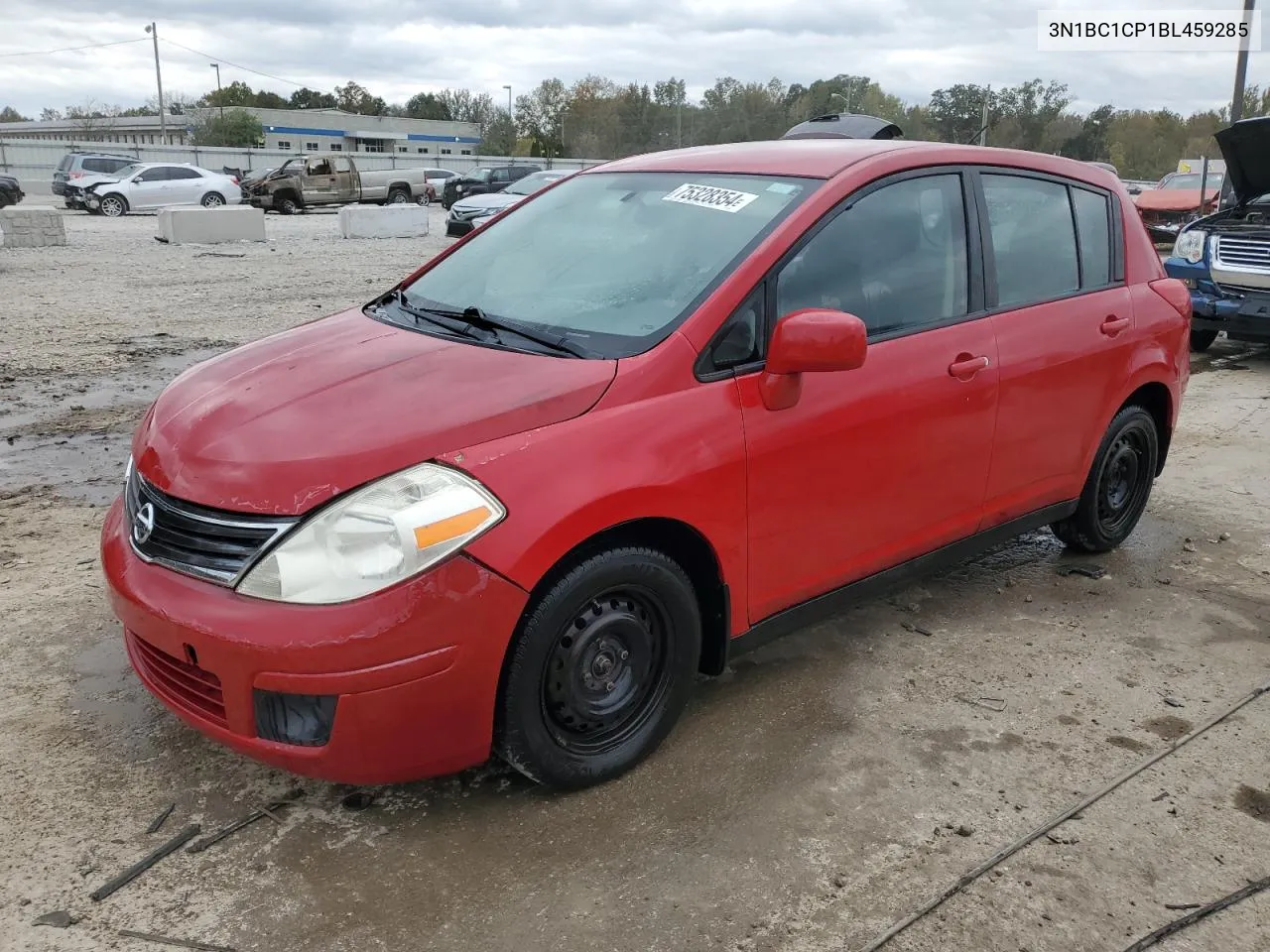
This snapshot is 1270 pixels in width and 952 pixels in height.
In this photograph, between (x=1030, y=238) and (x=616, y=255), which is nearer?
(x=616, y=255)

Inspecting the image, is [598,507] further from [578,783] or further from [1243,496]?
[1243,496]

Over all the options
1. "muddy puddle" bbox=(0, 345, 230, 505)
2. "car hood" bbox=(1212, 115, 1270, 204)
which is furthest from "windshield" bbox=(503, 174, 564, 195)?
"car hood" bbox=(1212, 115, 1270, 204)

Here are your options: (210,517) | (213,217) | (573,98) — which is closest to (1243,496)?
(210,517)

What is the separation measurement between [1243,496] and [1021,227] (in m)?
2.81

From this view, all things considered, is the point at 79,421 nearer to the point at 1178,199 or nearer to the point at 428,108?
the point at 1178,199

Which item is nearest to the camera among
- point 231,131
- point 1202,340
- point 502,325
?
point 502,325

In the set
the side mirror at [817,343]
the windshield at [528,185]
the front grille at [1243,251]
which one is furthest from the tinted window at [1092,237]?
the windshield at [528,185]

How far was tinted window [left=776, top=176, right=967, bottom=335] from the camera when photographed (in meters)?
3.23

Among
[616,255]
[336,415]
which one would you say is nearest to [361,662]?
[336,415]

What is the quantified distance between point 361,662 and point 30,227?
19.1m

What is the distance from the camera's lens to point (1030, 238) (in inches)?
159

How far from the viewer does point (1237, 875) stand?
262cm

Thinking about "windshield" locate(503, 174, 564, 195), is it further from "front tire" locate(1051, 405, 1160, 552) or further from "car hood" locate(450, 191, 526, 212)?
"front tire" locate(1051, 405, 1160, 552)

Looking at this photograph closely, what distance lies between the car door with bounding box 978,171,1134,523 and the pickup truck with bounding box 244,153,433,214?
30.8 metres
